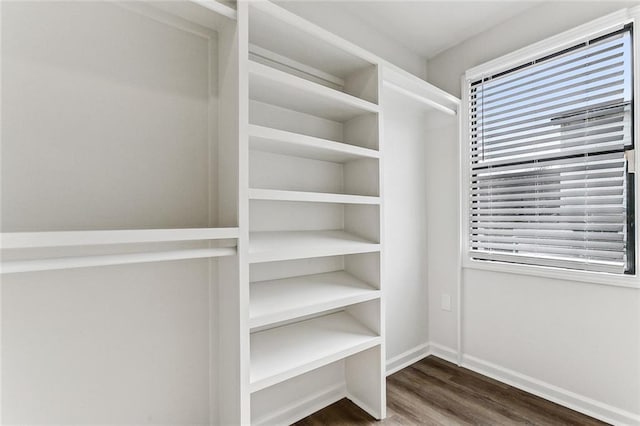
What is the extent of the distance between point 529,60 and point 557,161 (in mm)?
733

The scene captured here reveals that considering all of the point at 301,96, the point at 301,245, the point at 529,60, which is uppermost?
the point at 529,60

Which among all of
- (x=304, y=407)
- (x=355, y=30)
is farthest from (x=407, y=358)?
(x=355, y=30)

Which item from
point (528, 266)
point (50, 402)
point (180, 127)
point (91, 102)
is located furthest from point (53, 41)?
point (528, 266)

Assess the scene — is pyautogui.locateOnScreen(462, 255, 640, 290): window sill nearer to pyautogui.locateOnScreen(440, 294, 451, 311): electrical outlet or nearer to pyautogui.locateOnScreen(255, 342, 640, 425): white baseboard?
pyautogui.locateOnScreen(440, 294, 451, 311): electrical outlet

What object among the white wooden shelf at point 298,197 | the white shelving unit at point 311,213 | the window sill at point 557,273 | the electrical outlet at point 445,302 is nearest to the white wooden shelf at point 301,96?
the white shelving unit at point 311,213

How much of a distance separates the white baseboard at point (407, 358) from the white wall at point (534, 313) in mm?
154

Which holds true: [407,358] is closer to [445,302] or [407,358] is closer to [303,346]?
[445,302]

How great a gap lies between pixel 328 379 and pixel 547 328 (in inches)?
57.1

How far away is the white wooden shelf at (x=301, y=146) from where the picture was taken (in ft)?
4.08

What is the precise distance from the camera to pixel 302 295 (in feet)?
4.71

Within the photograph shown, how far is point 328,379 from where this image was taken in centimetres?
182

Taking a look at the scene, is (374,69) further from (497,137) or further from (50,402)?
(50,402)

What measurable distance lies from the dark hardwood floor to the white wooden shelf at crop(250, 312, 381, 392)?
19.8 inches

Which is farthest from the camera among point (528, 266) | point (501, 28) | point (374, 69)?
point (501, 28)
